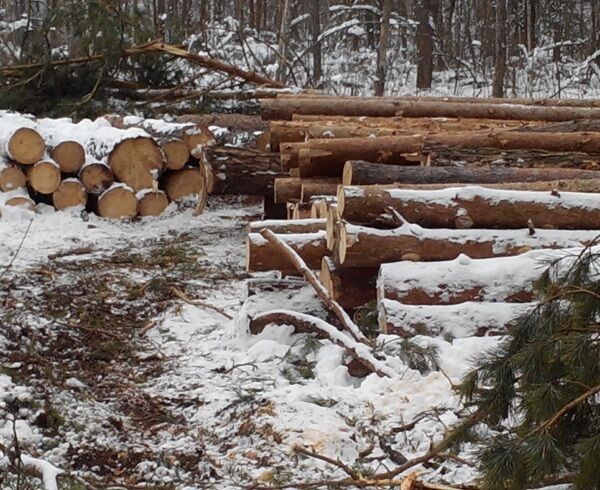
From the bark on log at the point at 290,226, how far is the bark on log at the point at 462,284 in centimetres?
135

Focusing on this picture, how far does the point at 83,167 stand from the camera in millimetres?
9398

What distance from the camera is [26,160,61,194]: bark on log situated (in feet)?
30.5

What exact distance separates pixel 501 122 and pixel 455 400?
5755 millimetres

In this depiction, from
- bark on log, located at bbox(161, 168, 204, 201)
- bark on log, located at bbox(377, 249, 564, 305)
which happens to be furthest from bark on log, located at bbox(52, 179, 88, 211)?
bark on log, located at bbox(377, 249, 564, 305)

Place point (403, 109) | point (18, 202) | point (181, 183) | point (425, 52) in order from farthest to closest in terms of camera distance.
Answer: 1. point (425, 52)
2. point (181, 183)
3. point (403, 109)
4. point (18, 202)

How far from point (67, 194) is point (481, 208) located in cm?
532

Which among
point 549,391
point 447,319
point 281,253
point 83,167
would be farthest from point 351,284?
point 83,167

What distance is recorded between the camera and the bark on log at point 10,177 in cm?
927

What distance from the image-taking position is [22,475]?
337cm

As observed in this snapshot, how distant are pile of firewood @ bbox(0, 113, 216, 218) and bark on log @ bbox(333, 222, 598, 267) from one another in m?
4.11

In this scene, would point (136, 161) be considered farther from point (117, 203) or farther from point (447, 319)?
point (447, 319)

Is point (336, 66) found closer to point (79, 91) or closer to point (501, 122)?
point (79, 91)

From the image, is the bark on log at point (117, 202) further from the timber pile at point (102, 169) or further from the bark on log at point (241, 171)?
the bark on log at point (241, 171)

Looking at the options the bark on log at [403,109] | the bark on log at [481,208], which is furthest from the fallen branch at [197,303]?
the bark on log at [403,109]
